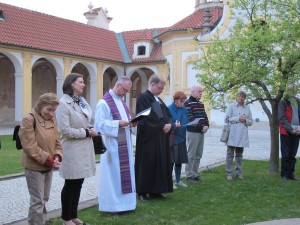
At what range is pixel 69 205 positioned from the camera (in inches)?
197

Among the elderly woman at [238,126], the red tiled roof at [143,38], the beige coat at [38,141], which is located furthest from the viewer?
the red tiled roof at [143,38]

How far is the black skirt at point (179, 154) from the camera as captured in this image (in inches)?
298

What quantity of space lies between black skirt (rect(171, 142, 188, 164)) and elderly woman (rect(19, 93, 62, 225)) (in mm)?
3252

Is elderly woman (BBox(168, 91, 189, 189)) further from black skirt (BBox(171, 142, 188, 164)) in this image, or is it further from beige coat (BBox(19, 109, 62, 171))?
beige coat (BBox(19, 109, 62, 171))

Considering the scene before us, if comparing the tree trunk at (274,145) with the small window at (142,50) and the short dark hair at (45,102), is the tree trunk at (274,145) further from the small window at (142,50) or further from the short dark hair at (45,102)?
the small window at (142,50)

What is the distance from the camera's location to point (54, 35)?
2748 centimetres

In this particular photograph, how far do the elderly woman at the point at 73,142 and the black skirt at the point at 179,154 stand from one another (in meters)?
2.79

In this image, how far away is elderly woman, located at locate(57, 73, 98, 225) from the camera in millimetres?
4816

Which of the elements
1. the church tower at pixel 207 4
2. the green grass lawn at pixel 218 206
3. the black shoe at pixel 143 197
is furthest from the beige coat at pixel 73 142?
the church tower at pixel 207 4

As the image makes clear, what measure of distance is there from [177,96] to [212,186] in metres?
1.84

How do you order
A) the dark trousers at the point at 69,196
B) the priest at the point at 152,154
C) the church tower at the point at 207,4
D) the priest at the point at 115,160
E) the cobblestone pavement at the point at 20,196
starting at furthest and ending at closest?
the church tower at the point at 207,4 → the priest at the point at 152,154 → the cobblestone pavement at the point at 20,196 → the priest at the point at 115,160 → the dark trousers at the point at 69,196

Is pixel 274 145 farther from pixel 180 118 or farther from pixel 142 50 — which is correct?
pixel 142 50

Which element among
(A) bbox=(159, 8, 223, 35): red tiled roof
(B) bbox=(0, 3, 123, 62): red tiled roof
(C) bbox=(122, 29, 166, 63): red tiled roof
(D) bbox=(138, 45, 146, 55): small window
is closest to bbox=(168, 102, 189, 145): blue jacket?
(A) bbox=(159, 8, 223, 35): red tiled roof

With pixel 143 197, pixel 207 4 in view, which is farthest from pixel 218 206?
pixel 207 4
